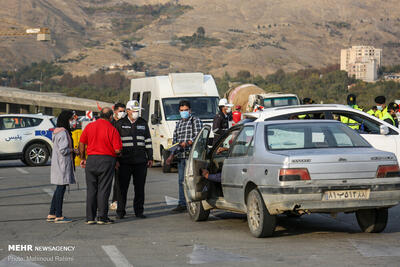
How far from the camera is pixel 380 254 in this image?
8.70 meters

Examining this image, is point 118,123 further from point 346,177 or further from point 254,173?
point 346,177

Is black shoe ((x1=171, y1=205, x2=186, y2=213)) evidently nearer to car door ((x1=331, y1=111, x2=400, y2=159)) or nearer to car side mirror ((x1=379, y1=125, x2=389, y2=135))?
car door ((x1=331, y1=111, x2=400, y2=159))

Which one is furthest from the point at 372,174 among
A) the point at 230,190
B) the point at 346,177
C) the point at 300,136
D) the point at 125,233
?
the point at 125,233

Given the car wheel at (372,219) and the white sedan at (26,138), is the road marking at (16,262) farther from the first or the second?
the white sedan at (26,138)

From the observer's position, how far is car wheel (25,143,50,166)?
25.8 metres

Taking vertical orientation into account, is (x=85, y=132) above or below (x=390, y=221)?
above

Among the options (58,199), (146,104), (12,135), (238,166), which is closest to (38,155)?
(12,135)

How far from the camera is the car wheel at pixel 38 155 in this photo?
25.8 metres

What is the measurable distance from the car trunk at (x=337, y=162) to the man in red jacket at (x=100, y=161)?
2.95m

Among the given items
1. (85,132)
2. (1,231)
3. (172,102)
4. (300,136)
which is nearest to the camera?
(300,136)

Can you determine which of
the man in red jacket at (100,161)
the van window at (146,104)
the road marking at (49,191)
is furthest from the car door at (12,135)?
the man in red jacket at (100,161)

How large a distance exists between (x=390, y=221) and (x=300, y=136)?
2.35m

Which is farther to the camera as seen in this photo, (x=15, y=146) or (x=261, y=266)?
(x=15, y=146)

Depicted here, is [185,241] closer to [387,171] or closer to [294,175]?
[294,175]
